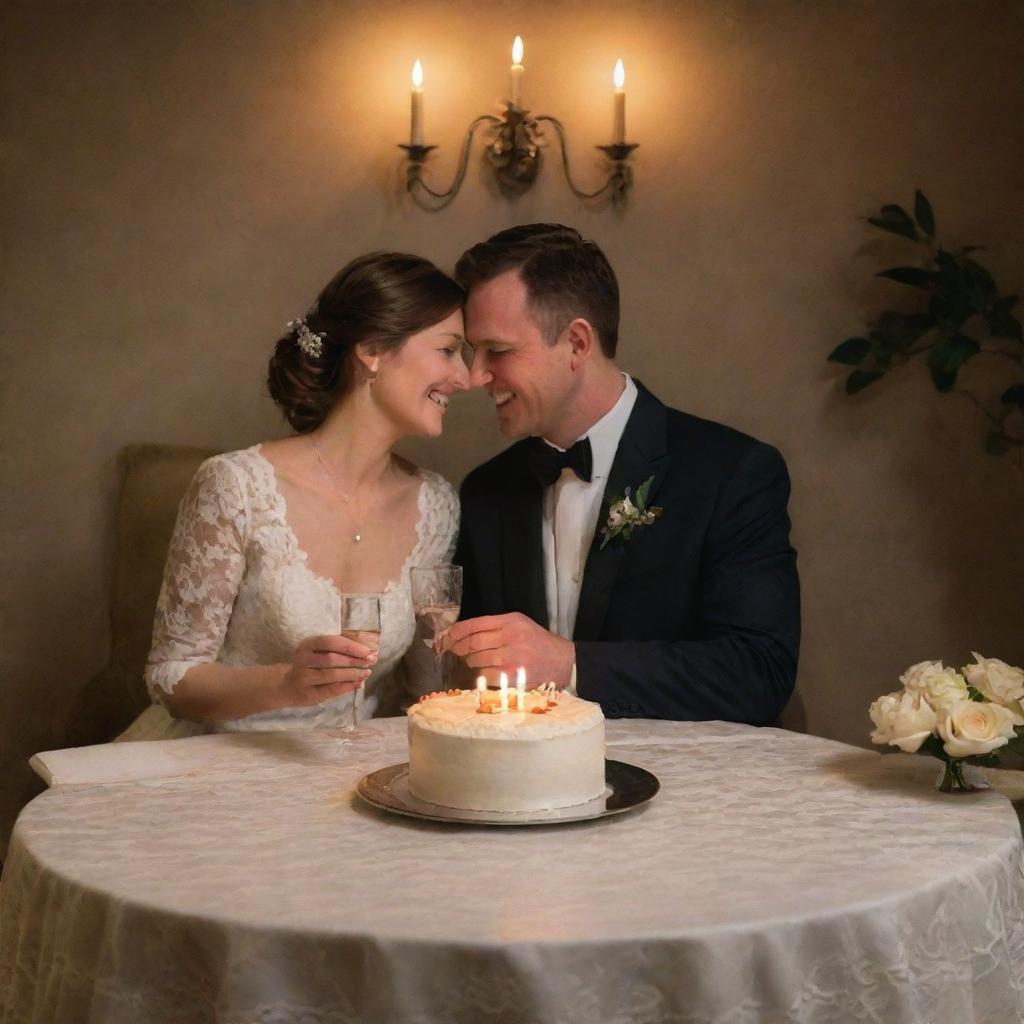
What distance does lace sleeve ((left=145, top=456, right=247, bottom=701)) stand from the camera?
3.07m

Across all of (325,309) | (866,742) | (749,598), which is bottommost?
(866,742)

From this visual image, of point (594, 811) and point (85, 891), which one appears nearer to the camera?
point (85, 891)

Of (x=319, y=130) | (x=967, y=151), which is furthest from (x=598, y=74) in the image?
(x=967, y=151)

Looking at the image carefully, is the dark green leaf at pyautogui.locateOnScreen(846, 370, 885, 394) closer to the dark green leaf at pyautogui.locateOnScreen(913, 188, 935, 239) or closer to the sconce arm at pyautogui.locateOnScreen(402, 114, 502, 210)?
the dark green leaf at pyautogui.locateOnScreen(913, 188, 935, 239)

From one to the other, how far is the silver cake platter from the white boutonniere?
1130 mm

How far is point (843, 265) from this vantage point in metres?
3.98

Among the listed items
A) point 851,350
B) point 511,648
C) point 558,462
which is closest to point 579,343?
point 558,462

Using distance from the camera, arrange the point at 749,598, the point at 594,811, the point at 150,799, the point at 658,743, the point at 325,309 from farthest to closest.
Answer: the point at 325,309 < the point at 749,598 < the point at 658,743 < the point at 150,799 < the point at 594,811

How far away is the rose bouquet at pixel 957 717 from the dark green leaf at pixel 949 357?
180 centimetres

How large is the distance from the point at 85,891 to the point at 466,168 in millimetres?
2800

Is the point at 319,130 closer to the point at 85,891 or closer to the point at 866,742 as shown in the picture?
the point at 866,742

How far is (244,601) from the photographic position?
322cm

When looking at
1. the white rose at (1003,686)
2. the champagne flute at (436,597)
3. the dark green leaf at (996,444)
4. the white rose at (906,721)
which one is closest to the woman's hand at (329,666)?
the champagne flute at (436,597)

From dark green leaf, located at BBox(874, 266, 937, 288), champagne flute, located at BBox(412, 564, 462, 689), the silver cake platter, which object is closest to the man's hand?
champagne flute, located at BBox(412, 564, 462, 689)
